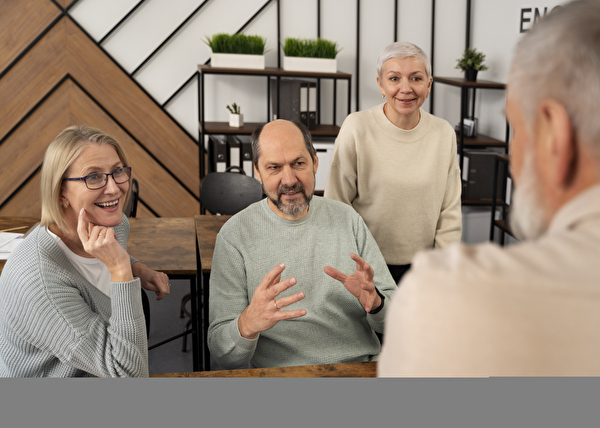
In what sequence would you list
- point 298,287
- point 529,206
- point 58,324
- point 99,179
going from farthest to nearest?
point 298,287 < point 99,179 < point 58,324 < point 529,206

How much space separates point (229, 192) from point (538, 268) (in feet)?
8.86

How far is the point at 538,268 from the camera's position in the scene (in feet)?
1.33

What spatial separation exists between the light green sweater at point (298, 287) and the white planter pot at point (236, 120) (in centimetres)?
255

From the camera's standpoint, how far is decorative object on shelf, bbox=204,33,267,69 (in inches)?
161

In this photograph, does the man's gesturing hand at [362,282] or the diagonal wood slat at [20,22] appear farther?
the diagonal wood slat at [20,22]

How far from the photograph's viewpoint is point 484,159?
4.34 metres

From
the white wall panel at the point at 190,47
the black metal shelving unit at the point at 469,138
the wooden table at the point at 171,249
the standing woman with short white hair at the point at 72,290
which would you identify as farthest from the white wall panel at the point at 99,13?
the standing woman with short white hair at the point at 72,290

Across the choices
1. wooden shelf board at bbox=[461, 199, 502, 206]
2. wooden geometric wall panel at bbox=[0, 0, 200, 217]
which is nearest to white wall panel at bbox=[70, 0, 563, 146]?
wooden geometric wall panel at bbox=[0, 0, 200, 217]

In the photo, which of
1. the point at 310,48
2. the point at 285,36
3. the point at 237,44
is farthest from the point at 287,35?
the point at 237,44

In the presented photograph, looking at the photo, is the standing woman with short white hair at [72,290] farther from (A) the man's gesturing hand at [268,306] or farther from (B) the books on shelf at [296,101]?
(B) the books on shelf at [296,101]

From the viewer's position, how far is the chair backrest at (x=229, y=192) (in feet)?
9.78

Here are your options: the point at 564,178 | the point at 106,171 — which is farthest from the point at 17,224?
the point at 564,178

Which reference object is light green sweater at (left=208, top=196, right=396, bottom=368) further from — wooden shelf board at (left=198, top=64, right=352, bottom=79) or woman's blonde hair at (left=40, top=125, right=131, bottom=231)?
wooden shelf board at (left=198, top=64, right=352, bottom=79)

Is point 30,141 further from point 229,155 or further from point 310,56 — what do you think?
point 310,56
